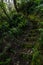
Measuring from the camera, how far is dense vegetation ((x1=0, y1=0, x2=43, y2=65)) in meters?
6.40

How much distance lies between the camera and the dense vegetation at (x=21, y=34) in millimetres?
6402

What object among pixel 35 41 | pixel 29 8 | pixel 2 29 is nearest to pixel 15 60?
pixel 35 41

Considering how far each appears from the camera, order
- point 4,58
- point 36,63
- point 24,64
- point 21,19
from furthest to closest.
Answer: point 21,19 → point 4,58 → point 24,64 → point 36,63

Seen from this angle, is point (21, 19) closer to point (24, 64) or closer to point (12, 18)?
point (12, 18)

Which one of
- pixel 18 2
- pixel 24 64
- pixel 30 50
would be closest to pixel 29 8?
pixel 18 2

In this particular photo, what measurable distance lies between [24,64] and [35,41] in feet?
2.80

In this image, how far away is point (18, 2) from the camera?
8273 millimetres

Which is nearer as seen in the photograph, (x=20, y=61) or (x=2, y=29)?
(x=20, y=61)

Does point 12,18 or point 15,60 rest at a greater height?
point 12,18

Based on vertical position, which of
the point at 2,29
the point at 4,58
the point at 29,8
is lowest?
the point at 4,58

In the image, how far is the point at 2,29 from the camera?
7719 millimetres

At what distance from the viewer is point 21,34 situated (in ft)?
24.5

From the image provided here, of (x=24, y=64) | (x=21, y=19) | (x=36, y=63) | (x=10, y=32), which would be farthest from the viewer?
(x=21, y=19)

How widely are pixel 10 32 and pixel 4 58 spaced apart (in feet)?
3.19
